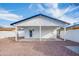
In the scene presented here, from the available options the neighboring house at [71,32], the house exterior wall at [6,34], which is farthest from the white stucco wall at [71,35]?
the house exterior wall at [6,34]

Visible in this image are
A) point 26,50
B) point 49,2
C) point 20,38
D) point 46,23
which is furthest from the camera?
point 46,23

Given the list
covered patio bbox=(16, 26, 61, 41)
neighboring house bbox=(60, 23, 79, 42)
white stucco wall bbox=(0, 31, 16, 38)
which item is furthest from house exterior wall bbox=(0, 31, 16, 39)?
neighboring house bbox=(60, 23, 79, 42)

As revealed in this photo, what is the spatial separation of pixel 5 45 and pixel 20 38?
0.54m

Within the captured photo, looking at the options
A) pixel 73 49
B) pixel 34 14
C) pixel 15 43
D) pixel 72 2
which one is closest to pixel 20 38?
pixel 15 43

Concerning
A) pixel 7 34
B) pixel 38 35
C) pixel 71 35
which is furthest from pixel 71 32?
pixel 7 34

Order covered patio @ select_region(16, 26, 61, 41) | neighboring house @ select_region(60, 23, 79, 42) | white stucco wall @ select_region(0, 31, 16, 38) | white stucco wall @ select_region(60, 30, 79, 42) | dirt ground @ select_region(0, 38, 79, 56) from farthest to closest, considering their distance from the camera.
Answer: white stucco wall @ select_region(60, 30, 79, 42) < neighboring house @ select_region(60, 23, 79, 42) < covered patio @ select_region(16, 26, 61, 41) < white stucco wall @ select_region(0, 31, 16, 38) < dirt ground @ select_region(0, 38, 79, 56)

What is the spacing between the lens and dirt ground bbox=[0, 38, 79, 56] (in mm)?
3602

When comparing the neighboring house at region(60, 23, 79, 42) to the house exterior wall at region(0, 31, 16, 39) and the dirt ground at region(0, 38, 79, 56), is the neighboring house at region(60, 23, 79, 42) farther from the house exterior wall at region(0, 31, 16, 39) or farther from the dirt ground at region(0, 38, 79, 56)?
the house exterior wall at region(0, 31, 16, 39)

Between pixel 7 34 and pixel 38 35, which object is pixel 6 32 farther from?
pixel 38 35

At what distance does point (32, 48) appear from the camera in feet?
12.3

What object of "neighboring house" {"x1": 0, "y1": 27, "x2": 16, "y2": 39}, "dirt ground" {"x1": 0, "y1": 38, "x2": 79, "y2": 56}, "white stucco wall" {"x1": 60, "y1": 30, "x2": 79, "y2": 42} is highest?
"neighboring house" {"x1": 0, "y1": 27, "x2": 16, "y2": 39}

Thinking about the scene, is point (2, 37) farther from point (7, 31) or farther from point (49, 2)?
point (49, 2)

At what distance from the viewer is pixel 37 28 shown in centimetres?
496

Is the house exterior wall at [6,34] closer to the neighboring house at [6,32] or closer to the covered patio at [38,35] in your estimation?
the neighboring house at [6,32]
